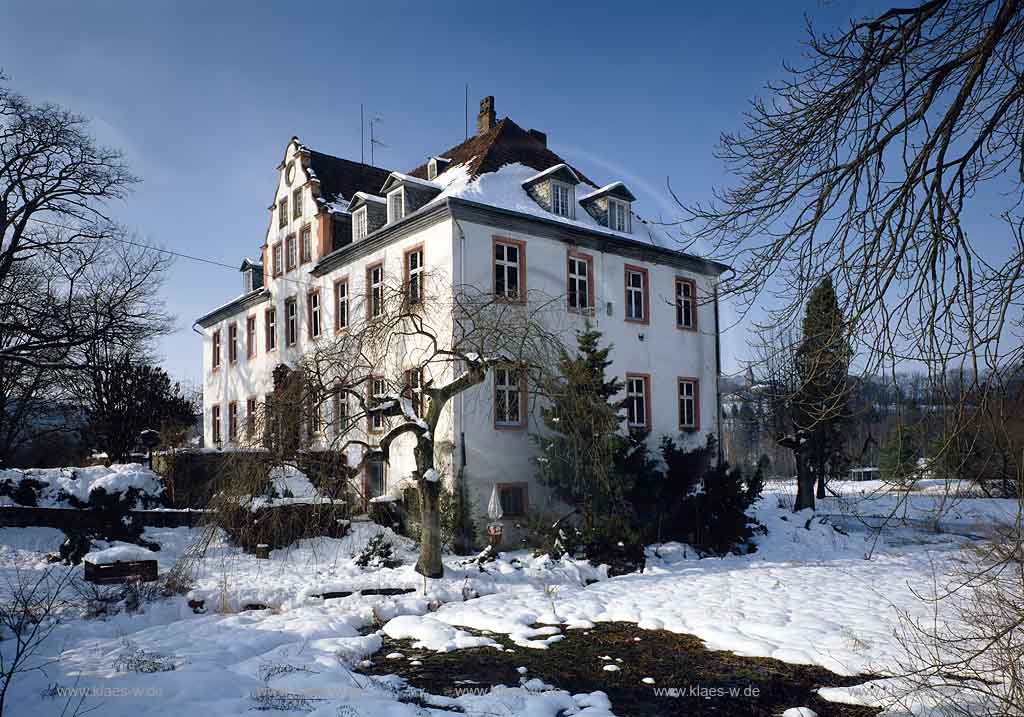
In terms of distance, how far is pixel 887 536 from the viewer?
73.9 feet

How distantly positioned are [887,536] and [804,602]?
11786mm

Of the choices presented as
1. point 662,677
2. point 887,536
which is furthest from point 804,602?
point 887,536

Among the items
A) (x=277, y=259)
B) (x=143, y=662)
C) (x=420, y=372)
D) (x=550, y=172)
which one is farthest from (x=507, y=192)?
(x=143, y=662)

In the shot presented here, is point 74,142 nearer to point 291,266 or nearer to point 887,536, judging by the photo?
point 291,266

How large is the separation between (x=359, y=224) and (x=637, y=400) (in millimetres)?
10180

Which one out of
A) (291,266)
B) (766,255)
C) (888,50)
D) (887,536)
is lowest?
(887,536)

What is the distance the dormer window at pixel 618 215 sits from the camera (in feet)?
79.6

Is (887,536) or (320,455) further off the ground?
(320,455)

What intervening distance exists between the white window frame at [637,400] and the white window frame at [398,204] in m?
8.24

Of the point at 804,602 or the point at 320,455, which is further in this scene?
the point at 320,455

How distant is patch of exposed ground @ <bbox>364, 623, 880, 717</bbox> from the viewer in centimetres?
775

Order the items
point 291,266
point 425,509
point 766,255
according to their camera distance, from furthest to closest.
Answer: point 291,266
point 425,509
point 766,255

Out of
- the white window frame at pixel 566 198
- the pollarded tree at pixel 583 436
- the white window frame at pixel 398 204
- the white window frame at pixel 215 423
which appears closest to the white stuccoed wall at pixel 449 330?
the white window frame at pixel 398 204

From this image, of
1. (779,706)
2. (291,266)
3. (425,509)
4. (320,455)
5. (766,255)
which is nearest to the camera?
(766,255)
